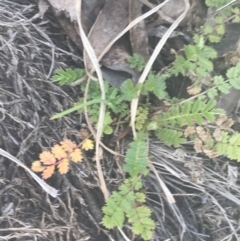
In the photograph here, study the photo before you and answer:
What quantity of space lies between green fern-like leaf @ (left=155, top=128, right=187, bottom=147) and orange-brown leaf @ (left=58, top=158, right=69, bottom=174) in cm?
30

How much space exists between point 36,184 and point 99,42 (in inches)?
19.1

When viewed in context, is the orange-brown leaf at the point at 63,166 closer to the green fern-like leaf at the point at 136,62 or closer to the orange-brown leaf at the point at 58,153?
the orange-brown leaf at the point at 58,153

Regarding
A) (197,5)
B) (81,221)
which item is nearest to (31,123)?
(81,221)

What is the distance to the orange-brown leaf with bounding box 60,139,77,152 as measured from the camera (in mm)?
1545

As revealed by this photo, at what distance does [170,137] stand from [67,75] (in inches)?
14.5

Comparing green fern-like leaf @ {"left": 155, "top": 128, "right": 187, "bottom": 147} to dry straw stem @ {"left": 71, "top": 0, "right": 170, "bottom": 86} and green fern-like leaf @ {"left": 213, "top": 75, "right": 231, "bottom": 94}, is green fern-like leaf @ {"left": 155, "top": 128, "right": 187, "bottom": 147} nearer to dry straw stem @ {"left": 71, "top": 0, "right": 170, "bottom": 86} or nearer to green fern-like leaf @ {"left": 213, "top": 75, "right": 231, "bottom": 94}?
green fern-like leaf @ {"left": 213, "top": 75, "right": 231, "bottom": 94}

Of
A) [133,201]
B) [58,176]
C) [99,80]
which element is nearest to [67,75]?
[99,80]

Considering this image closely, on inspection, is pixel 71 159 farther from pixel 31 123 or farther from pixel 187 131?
pixel 187 131

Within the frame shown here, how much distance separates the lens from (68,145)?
1.55 m

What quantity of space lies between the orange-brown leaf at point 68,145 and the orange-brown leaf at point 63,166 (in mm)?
35

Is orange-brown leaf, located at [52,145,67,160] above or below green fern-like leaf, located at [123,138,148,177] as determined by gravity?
below

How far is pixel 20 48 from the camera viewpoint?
5.22 feet

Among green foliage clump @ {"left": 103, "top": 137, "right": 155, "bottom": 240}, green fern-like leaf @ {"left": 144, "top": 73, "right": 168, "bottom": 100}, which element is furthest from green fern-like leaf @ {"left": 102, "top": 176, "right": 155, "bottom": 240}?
green fern-like leaf @ {"left": 144, "top": 73, "right": 168, "bottom": 100}

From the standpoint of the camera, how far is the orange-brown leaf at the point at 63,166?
152 centimetres
